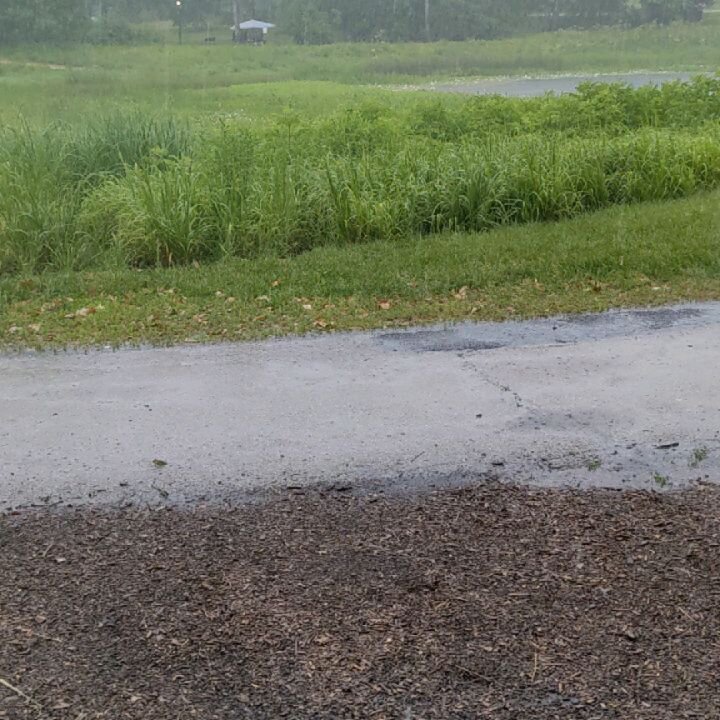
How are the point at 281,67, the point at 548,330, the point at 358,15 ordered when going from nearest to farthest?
the point at 548,330, the point at 281,67, the point at 358,15

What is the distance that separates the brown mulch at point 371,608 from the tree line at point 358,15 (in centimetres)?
1335

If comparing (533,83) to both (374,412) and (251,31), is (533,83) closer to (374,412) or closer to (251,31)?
(251,31)

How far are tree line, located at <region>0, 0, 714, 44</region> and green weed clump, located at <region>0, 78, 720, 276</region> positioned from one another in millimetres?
4251

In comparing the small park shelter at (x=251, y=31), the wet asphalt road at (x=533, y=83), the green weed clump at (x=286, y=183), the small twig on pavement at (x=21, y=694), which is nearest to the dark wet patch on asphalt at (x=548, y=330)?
the green weed clump at (x=286, y=183)

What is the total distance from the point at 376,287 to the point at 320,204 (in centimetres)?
228

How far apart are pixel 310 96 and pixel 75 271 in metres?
8.25

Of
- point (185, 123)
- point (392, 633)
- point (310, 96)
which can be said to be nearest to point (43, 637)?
point (392, 633)

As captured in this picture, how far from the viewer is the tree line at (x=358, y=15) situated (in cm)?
1564

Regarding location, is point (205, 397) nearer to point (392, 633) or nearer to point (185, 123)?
point (392, 633)

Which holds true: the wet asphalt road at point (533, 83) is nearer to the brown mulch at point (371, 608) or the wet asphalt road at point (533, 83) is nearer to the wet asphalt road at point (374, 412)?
the wet asphalt road at point (374, 412)

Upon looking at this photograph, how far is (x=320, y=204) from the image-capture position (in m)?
9.59

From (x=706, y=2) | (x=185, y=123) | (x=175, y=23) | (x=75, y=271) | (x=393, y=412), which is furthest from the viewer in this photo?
(x=706, y=2)

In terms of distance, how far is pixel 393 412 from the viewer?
206 inches

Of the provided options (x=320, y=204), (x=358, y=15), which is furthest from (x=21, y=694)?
(x=358, y=15)
